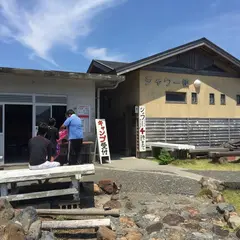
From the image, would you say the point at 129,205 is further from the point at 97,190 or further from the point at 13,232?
the point at 13,232

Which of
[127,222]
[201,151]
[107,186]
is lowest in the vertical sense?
[127,222]

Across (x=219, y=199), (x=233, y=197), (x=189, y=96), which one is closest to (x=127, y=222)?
(x=219, y=199)

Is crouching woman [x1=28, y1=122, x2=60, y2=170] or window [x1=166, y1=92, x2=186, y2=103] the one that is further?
window [x1=166, y1=92, x2=186, y2=103]

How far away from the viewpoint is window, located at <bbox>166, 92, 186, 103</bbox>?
16281 millimetres

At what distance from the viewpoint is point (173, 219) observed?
6465 mm

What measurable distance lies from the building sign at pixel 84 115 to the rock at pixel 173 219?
7653 millimetres

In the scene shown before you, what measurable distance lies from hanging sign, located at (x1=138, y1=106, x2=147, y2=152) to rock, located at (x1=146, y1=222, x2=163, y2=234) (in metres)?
9.12

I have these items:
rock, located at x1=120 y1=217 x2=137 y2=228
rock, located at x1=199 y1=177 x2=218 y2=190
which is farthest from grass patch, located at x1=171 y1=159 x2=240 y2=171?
rock, located at x1=120 y1=217 x2=137 y2=228

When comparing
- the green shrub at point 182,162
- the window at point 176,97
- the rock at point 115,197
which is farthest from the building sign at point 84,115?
the rock at point 115,197

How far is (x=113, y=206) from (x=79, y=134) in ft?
12.4

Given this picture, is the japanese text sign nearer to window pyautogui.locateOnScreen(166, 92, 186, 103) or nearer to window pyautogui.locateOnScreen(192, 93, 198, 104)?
window pyautogui.locateOnScreen(166, 92, 186, 103)

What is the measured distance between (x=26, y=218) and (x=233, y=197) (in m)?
5.29

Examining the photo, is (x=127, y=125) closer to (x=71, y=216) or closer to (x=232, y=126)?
→ (x=232, y=126)

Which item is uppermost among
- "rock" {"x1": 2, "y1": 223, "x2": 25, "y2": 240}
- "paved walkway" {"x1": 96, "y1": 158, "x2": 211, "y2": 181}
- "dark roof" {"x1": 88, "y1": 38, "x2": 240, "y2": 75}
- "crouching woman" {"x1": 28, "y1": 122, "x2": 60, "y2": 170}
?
"dark roof" {"x1": 88, "y1": 38, "x2": 240, "y2": 75}
